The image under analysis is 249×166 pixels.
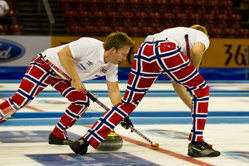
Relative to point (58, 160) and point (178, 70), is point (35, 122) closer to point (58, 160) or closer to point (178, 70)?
point (58, 160)

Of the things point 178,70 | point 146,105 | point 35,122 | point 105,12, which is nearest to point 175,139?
point 178,70

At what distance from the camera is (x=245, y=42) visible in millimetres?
14766

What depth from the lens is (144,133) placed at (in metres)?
5.00

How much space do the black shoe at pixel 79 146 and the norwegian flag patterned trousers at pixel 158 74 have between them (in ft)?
0.17

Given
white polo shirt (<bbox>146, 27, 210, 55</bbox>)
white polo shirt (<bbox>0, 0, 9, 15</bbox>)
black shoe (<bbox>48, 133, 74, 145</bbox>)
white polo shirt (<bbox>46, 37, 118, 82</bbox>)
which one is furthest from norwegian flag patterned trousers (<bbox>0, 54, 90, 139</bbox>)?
white polo shirt (<bbox>0, 0, 9, 15</bbox>)

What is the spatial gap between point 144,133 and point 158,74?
141cm

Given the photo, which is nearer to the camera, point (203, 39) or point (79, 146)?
point (79, 146)

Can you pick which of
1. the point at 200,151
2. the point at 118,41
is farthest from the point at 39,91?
the point at 200,151

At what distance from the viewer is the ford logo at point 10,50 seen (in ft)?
43.3

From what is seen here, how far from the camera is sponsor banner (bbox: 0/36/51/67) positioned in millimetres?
13219

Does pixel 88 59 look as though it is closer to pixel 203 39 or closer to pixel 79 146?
pixel 79 146

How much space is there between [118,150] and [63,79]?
91 centimetres

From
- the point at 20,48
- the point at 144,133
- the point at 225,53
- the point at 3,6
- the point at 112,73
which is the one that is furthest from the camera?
the point at 225,53

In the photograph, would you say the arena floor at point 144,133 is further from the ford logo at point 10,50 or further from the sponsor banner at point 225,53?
the sponsor banner at point 225,53
